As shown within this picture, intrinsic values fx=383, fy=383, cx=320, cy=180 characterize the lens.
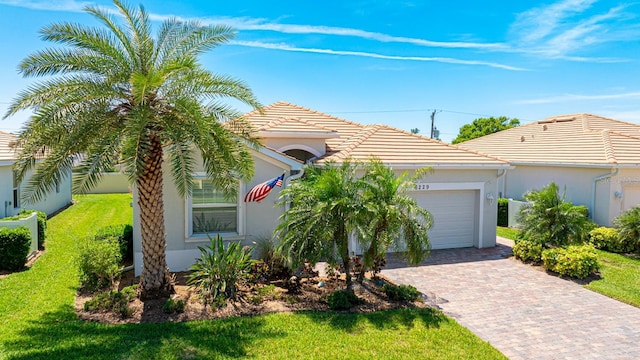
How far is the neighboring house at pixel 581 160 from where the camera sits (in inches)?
665

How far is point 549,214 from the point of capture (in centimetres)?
1309

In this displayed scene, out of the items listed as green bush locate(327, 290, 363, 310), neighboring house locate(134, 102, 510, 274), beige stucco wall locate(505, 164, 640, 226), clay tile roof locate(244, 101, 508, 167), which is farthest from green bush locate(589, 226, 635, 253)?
green bush locate(327, 290, 363, 310)

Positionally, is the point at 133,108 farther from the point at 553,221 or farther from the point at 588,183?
the point at 588,183

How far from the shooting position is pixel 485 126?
5169 centimetres

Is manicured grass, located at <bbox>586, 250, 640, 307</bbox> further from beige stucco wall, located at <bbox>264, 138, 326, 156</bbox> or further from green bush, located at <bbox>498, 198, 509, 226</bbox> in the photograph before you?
beige stucco wall, located at <bbox>264, 138, 326, 156</bbox>

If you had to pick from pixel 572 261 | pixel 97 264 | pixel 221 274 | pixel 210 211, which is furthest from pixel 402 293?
pixel 97 264

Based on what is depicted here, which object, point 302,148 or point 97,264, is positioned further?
point 302,148

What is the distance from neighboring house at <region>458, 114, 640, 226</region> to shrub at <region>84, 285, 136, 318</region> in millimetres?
18634

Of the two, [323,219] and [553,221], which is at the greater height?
[323,219]

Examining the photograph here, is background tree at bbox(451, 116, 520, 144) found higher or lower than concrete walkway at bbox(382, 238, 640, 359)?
higher

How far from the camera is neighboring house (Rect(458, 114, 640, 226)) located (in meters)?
16.9

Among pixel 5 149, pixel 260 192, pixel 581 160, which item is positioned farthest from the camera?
pixel 581 160

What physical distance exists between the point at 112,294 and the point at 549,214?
13.4 metres

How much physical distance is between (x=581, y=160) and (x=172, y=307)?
60.9ft
